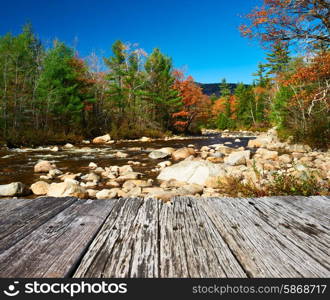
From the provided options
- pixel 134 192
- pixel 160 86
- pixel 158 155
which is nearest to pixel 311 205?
pixel 134 192

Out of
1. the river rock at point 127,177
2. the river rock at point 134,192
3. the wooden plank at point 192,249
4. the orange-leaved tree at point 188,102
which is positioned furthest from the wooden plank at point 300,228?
the orange-leaved tree at point 188,102

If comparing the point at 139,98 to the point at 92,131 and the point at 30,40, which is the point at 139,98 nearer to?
the point at 92,131

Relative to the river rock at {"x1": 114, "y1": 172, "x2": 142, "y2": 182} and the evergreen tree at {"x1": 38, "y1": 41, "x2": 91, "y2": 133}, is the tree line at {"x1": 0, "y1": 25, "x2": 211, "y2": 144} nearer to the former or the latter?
the evergreen tree at {"x1": 38, "y1": 41, "x2": 91, "y2": 133}

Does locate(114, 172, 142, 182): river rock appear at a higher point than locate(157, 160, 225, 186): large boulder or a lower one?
lower

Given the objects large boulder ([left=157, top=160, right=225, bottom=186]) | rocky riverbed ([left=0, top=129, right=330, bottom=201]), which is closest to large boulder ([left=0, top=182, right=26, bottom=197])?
rocky riverbed ([left=0, top=129, right=330, bottom=201])

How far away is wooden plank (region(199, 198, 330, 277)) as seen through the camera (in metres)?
0.74

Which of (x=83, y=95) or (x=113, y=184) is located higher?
(x=83, y=95)

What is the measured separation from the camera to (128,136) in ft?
79.0

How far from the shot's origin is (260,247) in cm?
89

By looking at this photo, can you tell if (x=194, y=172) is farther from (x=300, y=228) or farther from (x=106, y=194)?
(x=300, y=228)

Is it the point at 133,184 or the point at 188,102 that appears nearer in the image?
the point at 133,184

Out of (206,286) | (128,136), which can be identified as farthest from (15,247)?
(128,136)

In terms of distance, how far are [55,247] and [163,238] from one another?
0.46 metres

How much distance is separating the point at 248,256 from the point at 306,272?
0.62 feet
